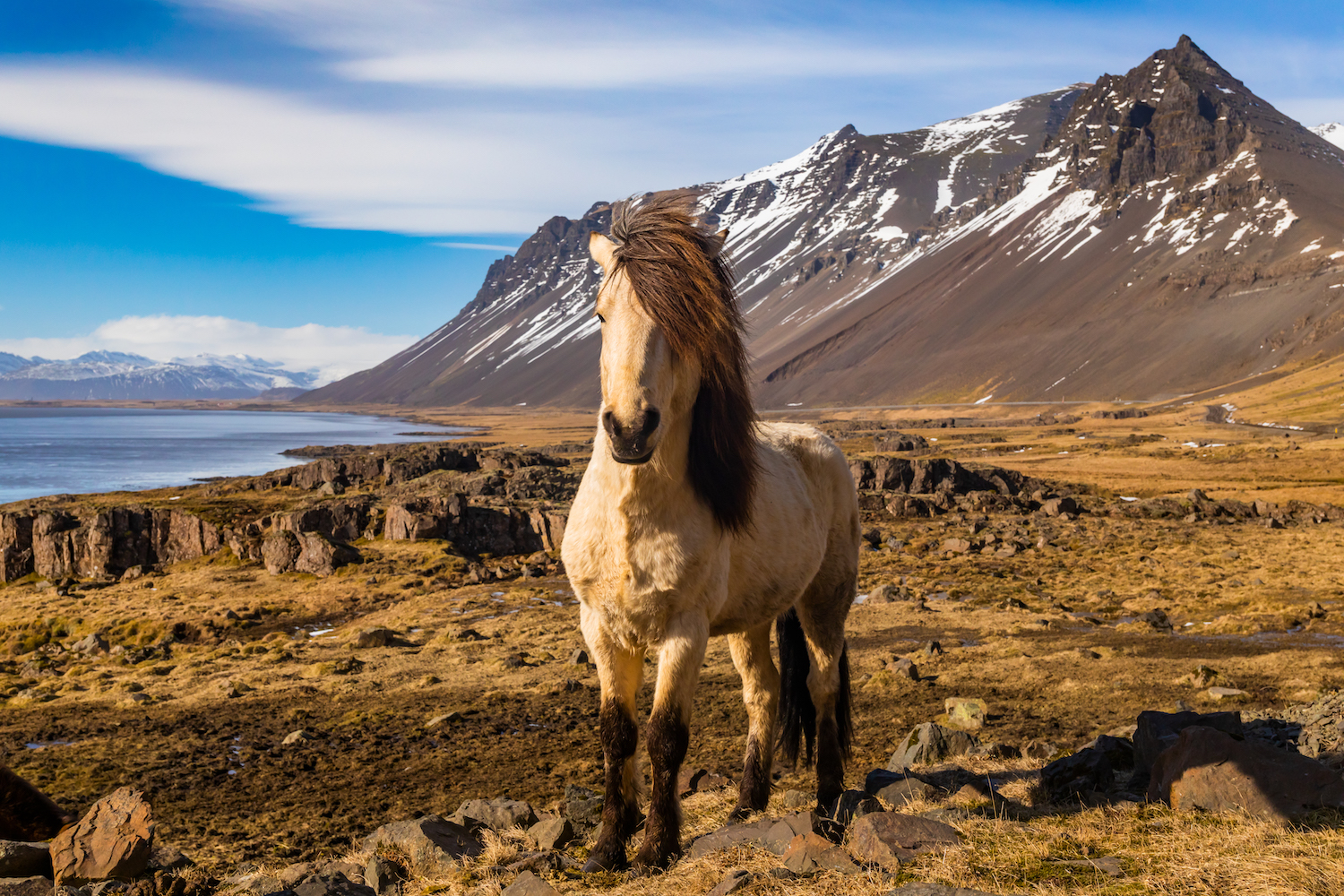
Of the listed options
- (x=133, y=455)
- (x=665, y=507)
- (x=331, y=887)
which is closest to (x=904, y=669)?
(x=665, y=507)

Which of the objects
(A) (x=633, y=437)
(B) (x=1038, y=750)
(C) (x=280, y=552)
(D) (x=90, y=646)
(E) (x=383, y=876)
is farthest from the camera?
(C) (x=280, y=552)

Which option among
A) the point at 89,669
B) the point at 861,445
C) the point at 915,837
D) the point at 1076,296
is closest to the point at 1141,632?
the point at 915,837

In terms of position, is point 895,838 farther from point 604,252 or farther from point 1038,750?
point 1038,750

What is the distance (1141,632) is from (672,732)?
613 inches

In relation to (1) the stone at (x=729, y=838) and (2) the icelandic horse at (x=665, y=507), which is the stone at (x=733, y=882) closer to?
(1) the stone at (x=729, y=838)

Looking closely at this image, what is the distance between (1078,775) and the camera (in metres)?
7.46

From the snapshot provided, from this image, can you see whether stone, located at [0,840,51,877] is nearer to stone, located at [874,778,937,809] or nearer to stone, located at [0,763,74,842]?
stone, located at [0,763,74,842]

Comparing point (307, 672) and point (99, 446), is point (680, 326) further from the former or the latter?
point (99, 446)

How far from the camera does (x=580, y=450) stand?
93.2m

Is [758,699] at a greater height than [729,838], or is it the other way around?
[758,699]

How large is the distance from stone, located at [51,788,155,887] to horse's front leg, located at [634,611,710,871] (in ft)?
13.5

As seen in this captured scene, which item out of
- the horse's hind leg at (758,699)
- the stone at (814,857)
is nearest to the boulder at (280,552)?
Answer: the horse's hind leg at (758,699)

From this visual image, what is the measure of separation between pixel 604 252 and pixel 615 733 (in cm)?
347

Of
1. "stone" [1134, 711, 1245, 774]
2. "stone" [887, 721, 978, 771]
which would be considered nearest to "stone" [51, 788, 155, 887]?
"stone" [887, 721, 978, 771]
